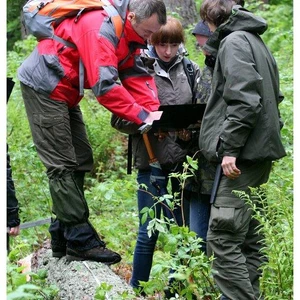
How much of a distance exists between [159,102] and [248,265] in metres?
1.57

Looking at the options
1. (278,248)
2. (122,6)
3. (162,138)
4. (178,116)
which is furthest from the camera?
(162,138)

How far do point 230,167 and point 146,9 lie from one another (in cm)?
139

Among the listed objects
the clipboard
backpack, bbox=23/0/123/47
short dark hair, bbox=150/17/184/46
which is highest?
backpack, bbox=23/0/123/47

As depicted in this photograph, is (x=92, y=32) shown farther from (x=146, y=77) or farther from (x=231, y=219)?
(x=231, y=219)

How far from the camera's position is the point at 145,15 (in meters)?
5.03

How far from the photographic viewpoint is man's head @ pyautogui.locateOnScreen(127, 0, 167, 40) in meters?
5.04

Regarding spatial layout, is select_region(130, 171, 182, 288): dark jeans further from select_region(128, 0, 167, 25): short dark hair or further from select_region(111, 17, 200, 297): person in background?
select_region(128, 0, 167, 25): short dark hair

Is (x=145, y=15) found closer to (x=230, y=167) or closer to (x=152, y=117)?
(x=152, y=117)

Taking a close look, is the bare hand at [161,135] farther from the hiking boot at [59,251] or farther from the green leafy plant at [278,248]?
the hiking boot at [59,251]

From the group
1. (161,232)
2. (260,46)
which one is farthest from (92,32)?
(161,232)

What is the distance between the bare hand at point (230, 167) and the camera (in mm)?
4668

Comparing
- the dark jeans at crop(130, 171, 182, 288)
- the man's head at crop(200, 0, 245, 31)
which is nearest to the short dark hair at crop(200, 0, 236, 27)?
the man's head at crop(200, 0, 245, 31)

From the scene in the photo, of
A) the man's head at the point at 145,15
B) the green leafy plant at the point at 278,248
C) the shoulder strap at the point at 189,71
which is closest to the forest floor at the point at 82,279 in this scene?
the green leafy plant at the point at 278,248

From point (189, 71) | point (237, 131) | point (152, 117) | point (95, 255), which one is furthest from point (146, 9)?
point (95, 255)
